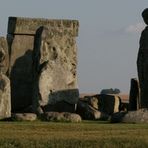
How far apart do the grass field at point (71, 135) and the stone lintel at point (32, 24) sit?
42.9ft

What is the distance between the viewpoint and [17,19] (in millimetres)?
36844

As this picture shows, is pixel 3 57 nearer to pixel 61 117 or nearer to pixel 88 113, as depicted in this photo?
pixel 88 113

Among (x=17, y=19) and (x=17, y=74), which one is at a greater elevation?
(x=17, y=19)

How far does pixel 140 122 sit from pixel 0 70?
875 centimetres

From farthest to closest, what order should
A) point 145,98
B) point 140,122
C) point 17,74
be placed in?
1. point 17,74
2. point 145,98
3. point 140,122

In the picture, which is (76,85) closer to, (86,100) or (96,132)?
(86,100)

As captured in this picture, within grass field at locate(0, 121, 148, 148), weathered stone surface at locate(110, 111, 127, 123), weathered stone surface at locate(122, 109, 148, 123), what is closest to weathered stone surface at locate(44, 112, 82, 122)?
weathered stone surface at locate(110, 111, 127, 123)

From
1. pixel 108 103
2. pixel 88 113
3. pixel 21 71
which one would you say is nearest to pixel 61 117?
pixel 88 113

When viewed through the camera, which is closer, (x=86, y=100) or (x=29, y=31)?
(x=86, y=100)

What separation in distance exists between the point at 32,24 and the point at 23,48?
1.27 m

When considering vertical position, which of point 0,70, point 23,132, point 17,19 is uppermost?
point 17,19

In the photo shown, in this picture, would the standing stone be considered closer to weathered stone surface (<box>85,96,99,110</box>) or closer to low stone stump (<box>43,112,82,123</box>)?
weathered stone surface (<box>85,96,99,110</box>)

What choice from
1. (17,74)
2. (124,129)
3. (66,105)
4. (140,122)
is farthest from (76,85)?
(124,129)

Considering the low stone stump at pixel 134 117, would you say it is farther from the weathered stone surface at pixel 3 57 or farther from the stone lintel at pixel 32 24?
the stone lintel at pixel 32 24
